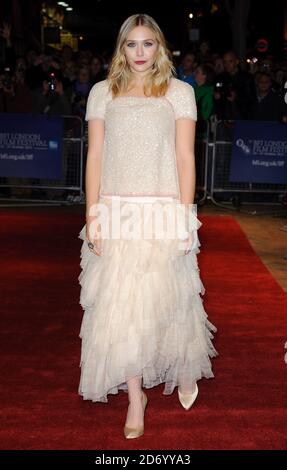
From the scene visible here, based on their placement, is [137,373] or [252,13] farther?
[252,13]

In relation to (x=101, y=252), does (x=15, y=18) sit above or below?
above

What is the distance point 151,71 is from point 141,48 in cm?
12

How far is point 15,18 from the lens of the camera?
30.7 meters

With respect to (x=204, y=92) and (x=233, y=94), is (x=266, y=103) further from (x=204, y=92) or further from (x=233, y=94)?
(x=204, y=92)

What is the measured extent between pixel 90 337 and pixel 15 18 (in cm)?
2771

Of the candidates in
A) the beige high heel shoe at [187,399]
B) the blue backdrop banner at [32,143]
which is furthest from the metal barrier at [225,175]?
the beige high heel shoe at [187,399]

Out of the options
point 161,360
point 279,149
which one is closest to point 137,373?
point 161,360

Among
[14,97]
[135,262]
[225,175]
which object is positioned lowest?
[225,175]

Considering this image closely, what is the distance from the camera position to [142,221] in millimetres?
4422

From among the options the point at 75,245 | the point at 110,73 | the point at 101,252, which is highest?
the point at 110,73

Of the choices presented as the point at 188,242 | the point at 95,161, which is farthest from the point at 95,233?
the point at 188,242

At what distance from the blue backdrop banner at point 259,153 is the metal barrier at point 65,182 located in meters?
2.27
